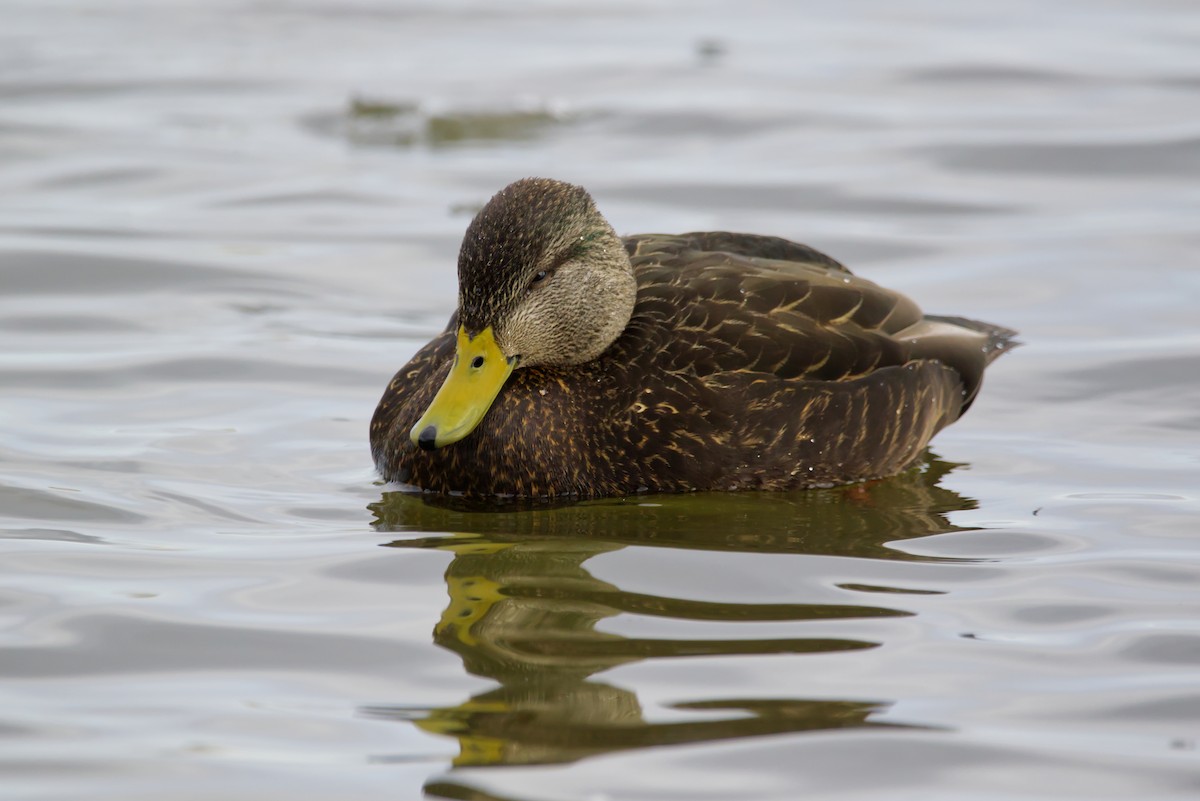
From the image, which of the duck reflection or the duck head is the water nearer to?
the duck reflection

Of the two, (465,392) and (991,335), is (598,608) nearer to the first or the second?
(465,392)

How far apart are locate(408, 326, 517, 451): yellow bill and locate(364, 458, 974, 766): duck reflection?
0.35 meters

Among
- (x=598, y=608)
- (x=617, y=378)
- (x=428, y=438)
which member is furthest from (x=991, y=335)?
(x=598, y=608)

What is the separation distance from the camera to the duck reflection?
4.59 meters

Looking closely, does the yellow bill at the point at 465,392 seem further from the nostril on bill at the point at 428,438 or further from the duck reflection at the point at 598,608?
the duck reflection at the point at 598,608

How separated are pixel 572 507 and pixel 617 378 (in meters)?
0.53

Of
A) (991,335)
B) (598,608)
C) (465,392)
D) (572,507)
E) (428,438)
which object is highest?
(991,335)

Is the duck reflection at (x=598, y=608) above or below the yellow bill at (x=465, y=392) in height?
below

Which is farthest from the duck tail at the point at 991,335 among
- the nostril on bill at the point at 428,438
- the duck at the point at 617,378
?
the nostril on bill at the point at 428,438

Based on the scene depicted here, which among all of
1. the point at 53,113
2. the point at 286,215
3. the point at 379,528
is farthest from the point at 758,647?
the point at 53,113

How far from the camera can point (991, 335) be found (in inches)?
313

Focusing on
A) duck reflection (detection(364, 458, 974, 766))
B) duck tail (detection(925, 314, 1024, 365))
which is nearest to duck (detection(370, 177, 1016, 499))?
duck reflection (detection(364, 458, 974, 766))

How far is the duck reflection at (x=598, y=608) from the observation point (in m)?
4.59

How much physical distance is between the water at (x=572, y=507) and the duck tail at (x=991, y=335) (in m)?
0.32
